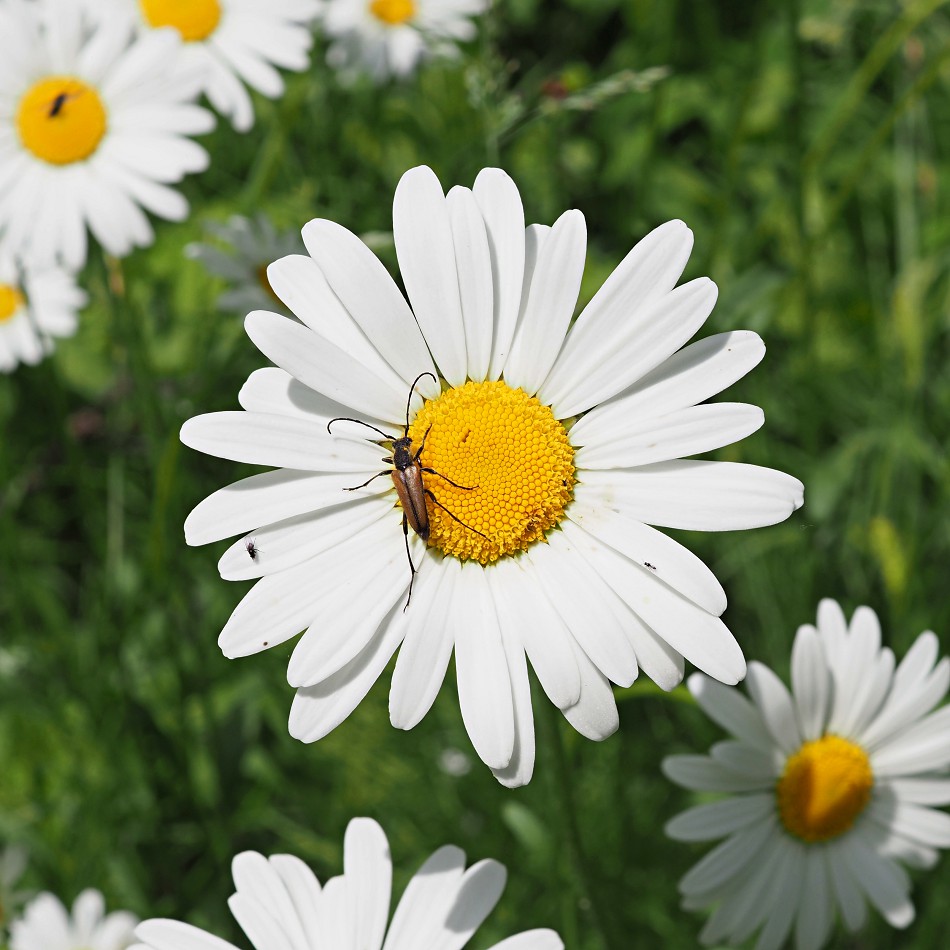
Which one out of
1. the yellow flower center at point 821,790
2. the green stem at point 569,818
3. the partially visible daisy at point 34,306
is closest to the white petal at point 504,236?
the green stem at point 569,818

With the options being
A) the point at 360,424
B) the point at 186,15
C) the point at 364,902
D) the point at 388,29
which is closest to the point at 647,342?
the point at 360,424

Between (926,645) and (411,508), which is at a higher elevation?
(411,508)

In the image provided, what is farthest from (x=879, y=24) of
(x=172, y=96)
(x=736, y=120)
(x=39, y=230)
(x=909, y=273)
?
(x=39, y=230)

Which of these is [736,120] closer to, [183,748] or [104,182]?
[104,182]

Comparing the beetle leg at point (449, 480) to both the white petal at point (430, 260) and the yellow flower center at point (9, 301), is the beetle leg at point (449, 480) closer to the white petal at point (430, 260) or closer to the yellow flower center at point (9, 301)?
the white petal at point (430, 260)

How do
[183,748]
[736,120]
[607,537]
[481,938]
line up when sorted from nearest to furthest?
[607,537]
[481,938]
[736,120]
[183,748]

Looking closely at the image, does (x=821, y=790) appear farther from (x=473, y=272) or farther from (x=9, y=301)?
(x=9, y=301)

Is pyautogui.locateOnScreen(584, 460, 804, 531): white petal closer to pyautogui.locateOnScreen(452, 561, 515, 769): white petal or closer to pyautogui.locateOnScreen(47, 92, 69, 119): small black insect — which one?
pyautogui.locateOnScreen(452, 561, 515, 769): white petal
